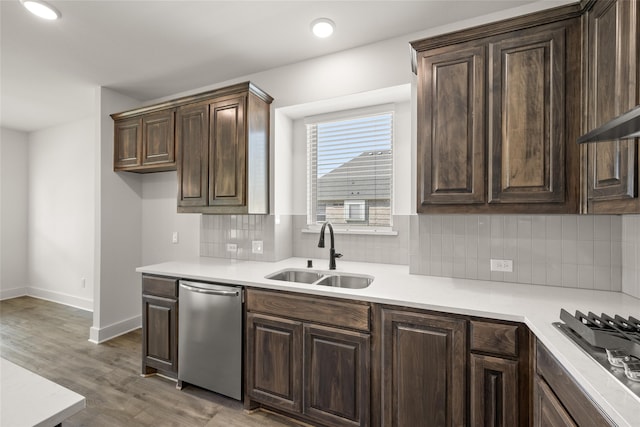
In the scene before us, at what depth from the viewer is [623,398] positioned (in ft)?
2.66

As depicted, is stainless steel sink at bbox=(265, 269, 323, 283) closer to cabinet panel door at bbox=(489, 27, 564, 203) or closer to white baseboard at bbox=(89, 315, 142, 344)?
cabinet panel door at bbox=(489, 27, 564, 203)

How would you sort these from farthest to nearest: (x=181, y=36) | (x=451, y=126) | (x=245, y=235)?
(x=245, y=235) < (x=181, y=36) < (x=451, y=126)

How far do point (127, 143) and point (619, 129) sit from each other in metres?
3.94

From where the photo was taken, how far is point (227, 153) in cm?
257

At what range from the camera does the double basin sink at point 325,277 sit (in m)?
2.28

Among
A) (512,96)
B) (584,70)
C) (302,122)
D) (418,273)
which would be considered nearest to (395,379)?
(418,273)

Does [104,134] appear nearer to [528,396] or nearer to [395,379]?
[395,379]

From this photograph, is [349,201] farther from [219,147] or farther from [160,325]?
[160,325]

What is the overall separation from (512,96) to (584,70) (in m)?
0.33

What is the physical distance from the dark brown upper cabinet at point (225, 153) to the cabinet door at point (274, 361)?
99cm

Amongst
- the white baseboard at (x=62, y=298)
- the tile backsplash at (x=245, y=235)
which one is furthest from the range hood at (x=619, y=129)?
the white baseboard at (x=62, y=298)

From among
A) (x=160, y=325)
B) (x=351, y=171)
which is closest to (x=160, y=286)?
(x=160, y=325)

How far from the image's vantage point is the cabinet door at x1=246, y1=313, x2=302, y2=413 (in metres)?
1.93

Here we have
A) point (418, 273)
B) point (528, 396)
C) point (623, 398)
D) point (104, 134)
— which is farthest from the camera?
point (104, 134)
